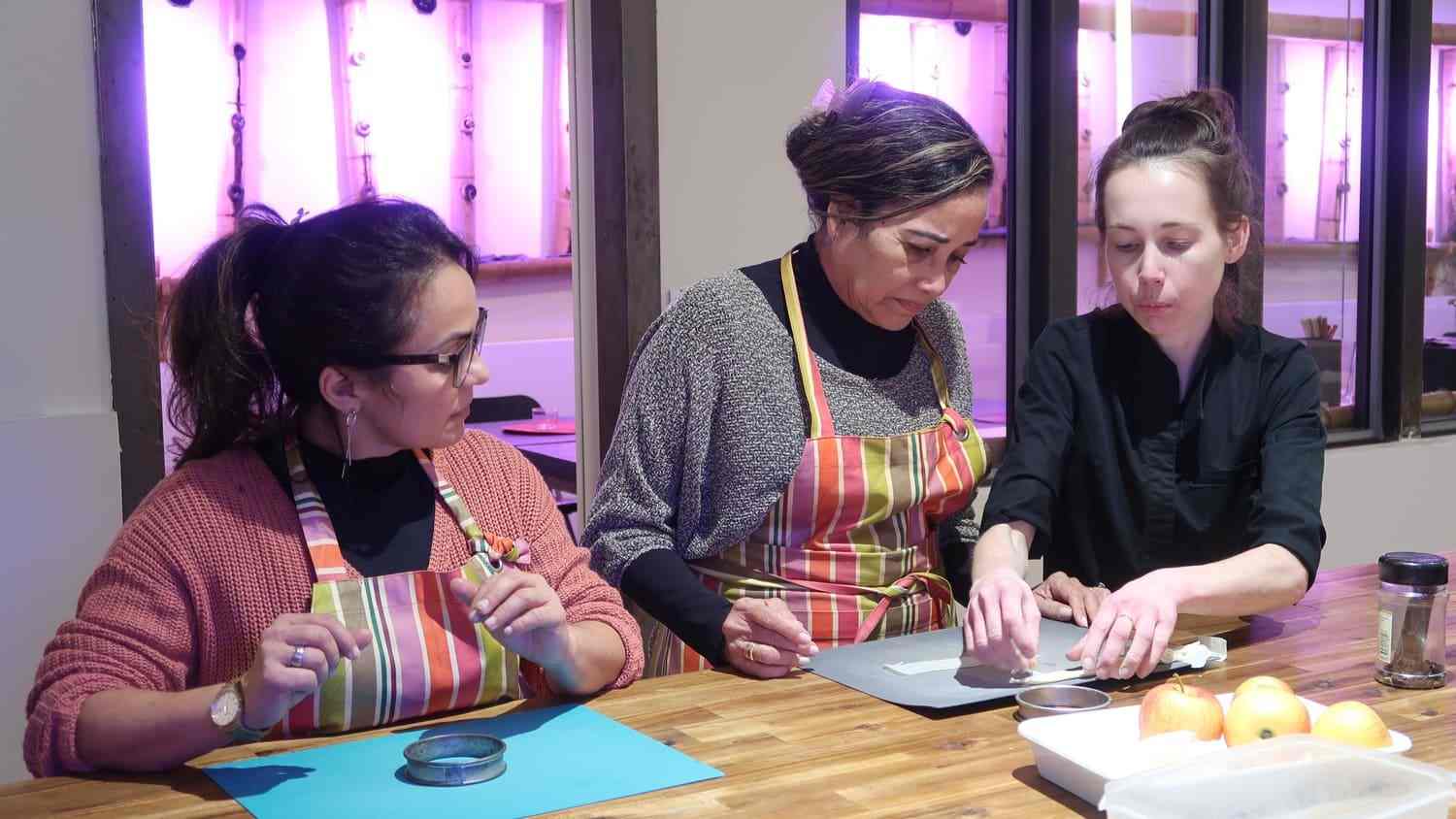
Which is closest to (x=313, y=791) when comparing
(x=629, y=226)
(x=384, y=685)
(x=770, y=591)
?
(x=384, y=685)

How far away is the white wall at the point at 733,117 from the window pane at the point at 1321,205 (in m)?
1.98

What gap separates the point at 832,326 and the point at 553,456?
5.22 feet

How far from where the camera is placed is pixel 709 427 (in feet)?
6.72

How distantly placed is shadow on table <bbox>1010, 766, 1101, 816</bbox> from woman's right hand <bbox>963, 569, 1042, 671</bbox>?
28 cm

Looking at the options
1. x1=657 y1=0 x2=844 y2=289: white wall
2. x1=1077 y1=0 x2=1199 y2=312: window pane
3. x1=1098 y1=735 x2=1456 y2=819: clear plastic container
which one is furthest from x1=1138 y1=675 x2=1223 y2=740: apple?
x1=1077 y1=0 x2=1199 y2=312: window pane

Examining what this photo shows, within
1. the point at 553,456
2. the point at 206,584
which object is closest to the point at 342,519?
the point at 206,584

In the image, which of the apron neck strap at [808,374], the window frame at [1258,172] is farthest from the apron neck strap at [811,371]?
the window frame at [1258,172]

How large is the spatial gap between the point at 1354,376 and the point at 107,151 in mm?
3843

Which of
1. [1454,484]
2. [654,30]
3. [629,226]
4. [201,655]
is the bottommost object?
[1454,484]

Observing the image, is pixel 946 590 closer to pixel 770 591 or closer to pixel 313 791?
pixel 770 591

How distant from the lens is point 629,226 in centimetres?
305

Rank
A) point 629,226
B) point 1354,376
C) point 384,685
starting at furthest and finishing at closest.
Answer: point 1354,376 → point 629,226 → point 384,685

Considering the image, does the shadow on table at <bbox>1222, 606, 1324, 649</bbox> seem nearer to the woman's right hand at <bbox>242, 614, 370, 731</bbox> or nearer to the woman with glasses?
the woman with glasses

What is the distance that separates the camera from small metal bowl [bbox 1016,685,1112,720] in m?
1.53
